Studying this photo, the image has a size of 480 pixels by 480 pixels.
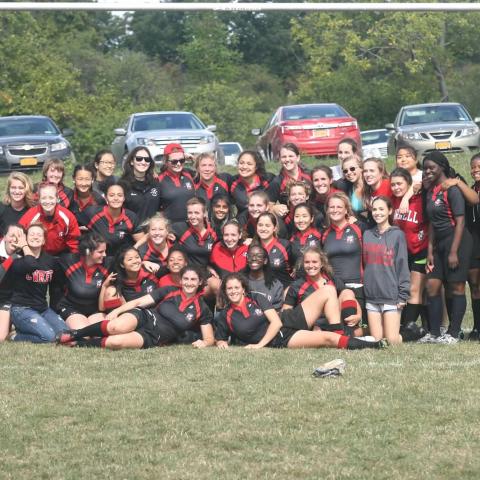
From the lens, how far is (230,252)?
11773mm

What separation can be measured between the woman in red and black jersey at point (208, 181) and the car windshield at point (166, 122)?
11125 mm

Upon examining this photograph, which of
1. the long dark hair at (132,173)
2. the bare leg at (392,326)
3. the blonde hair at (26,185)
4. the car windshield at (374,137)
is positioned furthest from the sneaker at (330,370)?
the car windshield at (374,137)

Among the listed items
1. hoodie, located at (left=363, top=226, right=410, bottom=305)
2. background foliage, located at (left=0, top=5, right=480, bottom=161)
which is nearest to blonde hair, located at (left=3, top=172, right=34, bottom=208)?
hoodie, located at (left=363, top=226, right=410, bottom=305)

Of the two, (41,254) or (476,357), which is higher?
(41,254)

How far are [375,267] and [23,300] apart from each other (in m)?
3.41

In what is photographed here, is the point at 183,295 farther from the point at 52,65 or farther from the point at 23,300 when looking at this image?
the point at 52,65

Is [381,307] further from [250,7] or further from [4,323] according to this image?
[4,323]

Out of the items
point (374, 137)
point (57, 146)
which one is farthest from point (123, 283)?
point (374, 137)

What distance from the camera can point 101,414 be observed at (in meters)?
8.64

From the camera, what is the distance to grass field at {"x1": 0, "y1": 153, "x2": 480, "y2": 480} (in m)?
7.56

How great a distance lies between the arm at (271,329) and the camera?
11070 millimetres

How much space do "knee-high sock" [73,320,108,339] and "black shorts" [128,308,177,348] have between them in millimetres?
290

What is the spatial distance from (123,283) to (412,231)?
9.35ft

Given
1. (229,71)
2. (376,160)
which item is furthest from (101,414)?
(229,71)
